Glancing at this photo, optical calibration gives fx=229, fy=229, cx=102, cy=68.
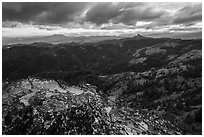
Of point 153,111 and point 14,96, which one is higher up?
point 14,96

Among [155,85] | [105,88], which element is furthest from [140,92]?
[105,88]

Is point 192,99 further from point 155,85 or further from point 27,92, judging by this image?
point 27,92

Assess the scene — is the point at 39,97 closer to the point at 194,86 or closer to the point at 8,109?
the point at 8,109

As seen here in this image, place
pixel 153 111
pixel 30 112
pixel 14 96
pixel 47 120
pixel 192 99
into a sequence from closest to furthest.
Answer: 1. pixel 47 120
2. pixel 30 112
3. pixel 14 96
4. pixel 153 111
5. pixel 192 99

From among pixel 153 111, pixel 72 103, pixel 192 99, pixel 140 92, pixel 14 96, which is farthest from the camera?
pixel 140 92

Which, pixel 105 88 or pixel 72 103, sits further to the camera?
pixel 105 88

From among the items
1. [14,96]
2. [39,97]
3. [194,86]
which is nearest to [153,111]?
[194,86]

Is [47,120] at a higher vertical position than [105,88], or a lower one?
higher

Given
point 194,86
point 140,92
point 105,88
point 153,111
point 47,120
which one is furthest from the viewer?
point 105,88

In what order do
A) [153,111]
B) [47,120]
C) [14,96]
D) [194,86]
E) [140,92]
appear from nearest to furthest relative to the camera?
[47,120]
[14,96]
[153,111]
[194,86]
[140,92]
